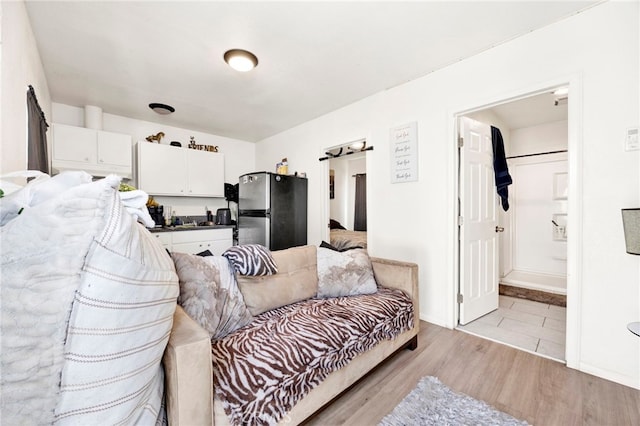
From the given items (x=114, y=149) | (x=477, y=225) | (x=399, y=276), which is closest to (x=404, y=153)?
(x=477, y=225)

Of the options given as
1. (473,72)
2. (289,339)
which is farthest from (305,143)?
(289,339)

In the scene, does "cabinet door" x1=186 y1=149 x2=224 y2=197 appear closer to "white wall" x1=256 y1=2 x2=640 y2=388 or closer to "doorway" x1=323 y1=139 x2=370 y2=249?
"doorway" x1=323 y1=139 x2=370 y2=249

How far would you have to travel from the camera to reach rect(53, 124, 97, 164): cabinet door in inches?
117

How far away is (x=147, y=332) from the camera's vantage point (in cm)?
78

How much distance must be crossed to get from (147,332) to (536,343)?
2794 millimetres

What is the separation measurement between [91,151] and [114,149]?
0.23 m

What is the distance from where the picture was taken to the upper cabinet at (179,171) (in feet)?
11.8

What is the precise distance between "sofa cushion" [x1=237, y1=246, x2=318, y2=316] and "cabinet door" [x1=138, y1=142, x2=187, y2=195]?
2690 mm

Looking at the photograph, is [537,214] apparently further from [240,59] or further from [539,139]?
[240,59]

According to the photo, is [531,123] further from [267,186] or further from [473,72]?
[267,186]

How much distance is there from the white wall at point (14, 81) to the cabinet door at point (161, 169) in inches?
66.2

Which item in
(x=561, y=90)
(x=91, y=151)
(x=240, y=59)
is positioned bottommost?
(x=91, y=151)

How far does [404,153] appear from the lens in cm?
276

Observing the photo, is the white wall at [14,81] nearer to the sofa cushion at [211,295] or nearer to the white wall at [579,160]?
the sofa cushion at [211,295]
